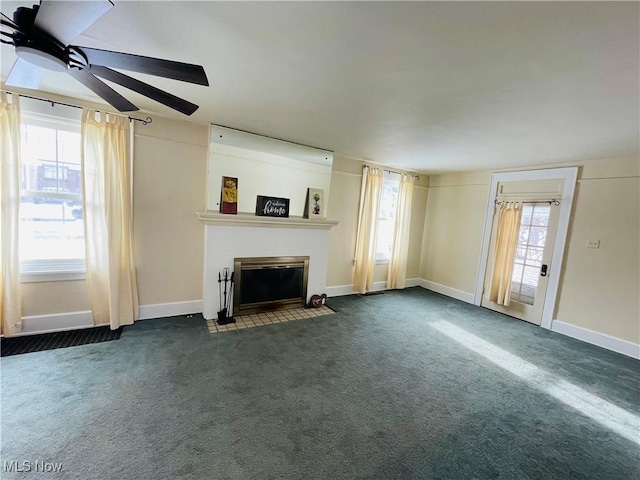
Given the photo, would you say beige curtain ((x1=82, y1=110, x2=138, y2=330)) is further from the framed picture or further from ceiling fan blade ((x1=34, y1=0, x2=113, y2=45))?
the framed picture

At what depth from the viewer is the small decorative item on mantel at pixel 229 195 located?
3.52 metres

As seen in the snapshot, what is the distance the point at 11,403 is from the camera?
1946 millimetres

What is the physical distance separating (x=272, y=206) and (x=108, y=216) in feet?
6.16

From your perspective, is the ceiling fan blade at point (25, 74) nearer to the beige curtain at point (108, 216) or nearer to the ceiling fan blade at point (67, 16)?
the ceiling fan blade at point (67, 16)

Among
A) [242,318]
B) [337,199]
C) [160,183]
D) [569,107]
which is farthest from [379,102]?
[242,318]

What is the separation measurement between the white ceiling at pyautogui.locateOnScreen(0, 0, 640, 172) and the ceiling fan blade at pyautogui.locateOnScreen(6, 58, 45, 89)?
29cm

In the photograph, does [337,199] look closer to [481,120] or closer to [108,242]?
[481,120]

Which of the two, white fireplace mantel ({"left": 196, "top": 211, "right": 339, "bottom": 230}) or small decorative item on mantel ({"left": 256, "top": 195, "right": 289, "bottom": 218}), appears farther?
small decorative item on mantel ({"left": 256, "top": 195, "right": 289, "bottom": 218})

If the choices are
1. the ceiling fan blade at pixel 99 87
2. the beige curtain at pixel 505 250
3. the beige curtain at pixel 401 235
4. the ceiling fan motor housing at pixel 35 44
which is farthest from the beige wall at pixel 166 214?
the beige curtain at pixel 505 250

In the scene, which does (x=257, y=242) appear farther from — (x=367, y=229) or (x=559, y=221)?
(x=559, y=221)

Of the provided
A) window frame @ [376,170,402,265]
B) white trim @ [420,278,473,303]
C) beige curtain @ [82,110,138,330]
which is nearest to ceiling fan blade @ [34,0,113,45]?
beige curtain @ [82,110,138,330]

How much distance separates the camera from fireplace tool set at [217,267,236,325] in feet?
11.5

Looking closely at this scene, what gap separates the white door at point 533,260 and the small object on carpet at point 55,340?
5.59 m

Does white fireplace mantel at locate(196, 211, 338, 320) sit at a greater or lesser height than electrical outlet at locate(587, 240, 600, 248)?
lesser
